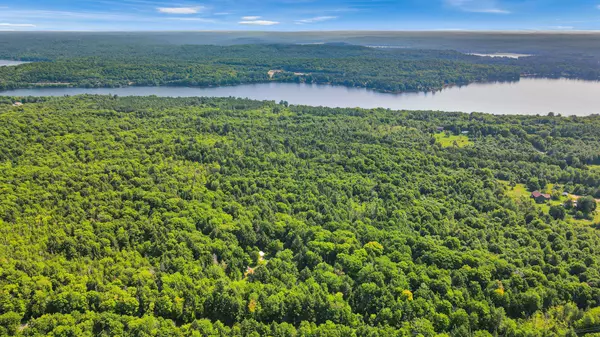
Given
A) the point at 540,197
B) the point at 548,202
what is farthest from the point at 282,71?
the point at 548,202

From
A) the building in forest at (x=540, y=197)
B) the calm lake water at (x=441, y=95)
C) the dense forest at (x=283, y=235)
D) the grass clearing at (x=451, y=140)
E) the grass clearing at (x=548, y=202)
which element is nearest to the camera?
the dense forest at (x=283, y=235)

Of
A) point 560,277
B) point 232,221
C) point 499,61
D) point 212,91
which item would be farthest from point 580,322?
point 499,61

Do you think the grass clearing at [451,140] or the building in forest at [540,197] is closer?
the building in forest at [540,197]

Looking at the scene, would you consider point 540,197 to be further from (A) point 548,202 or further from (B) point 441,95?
(B) point 441,95

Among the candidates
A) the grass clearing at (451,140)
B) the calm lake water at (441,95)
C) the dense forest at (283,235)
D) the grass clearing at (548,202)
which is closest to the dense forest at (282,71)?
the calm lake water at (441,95)

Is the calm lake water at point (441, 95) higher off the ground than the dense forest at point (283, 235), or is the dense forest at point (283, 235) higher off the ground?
the calm lake water at point (441, 95)

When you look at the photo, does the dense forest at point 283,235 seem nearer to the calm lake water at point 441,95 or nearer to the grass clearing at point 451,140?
the grass clearing at point 451,140

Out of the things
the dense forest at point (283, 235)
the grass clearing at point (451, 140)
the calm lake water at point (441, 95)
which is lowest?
the dense forest at point (283, 235)
